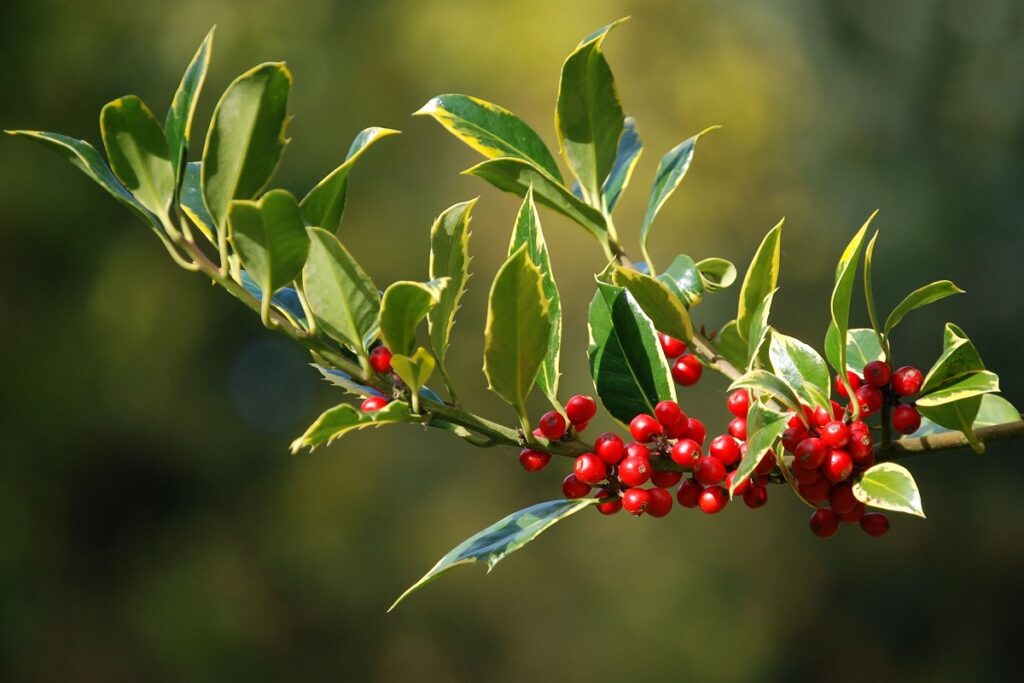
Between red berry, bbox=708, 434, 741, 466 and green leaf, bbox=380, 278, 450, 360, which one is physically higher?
green leaf, bbox=380, 278, 450, 360

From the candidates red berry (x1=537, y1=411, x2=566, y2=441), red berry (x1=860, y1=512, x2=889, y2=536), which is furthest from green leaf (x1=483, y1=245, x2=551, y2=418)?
red berry (x1=860, y1=512, x2=889, y2=536)

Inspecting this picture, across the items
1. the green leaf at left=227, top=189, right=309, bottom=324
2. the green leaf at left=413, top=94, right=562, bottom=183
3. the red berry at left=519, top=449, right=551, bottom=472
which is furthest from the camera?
the green leaf at left=413, top=94, right=562, bottom=183

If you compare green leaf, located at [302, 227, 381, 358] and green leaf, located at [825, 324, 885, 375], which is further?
green leaf, located at [825, 324, 885, 375]

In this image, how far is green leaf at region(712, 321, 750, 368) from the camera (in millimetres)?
661

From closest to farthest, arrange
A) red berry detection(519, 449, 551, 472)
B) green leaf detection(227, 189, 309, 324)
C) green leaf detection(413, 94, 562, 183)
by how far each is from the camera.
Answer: green leaf detection(227, 189, 309, 324), red berry detection(519, 449, 551, 472), green leaf detection(413, 94, 562, 183)

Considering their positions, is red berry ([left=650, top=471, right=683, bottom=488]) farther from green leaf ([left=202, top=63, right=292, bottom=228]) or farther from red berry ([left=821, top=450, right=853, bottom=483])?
green leaf ([left=202, top=63, right=292, bottom=228])

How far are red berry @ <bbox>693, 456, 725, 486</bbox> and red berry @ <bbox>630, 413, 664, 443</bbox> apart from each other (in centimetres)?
3

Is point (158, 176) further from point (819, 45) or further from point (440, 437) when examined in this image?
point (819, 45)

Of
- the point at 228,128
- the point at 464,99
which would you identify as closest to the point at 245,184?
the point at 228,128

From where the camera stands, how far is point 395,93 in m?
3.29

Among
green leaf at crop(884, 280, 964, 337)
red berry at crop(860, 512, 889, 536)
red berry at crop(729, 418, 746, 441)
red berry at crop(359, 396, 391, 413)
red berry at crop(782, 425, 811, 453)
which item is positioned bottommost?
red berry at crop(860, 512, 889, 536)

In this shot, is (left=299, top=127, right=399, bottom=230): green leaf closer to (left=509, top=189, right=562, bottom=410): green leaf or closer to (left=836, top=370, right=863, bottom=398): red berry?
(left=509, top=189, right=562, bottom=410): green leaf

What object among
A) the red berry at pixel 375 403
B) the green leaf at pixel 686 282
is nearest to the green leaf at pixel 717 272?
the green leaf at pixel 686 282

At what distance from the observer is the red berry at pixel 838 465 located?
51 centimetres
